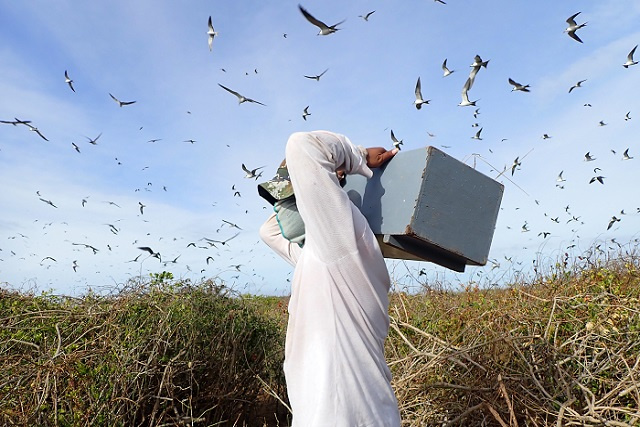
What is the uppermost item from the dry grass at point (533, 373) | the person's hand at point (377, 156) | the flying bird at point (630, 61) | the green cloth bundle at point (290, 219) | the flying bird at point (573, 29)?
the flying bird at point (630, 61)

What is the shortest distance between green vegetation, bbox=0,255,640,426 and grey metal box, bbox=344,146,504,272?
989 mm

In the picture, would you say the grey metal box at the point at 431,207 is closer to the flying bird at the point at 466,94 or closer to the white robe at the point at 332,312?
the white robe at the point at 332,312

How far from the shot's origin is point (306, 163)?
64.4 inches

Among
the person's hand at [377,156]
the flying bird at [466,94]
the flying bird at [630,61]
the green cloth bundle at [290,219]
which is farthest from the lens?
the flying bird at [630,61]

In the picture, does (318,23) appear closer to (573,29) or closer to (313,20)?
(313,20)

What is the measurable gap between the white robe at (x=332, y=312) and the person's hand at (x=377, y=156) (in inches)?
12.4

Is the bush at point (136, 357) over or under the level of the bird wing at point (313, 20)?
under

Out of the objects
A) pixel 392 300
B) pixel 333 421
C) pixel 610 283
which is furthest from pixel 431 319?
pixel 333 421

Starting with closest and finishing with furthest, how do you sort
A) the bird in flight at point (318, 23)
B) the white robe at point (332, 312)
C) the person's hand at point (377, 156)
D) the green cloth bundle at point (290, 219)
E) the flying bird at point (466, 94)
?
the white robe at point (332, 312), the green cloth bundle at point (290, 219), the person's hand at point (377, 156), the bird in flight at point (318, 23), the flying bird at point (466, 94)

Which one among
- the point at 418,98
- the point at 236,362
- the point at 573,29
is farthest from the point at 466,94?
the point at 236,362

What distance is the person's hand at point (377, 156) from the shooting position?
1.99 meters

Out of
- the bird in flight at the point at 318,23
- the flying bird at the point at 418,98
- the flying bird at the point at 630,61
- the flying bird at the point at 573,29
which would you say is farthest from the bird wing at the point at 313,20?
the flying bird at the point at 630,61

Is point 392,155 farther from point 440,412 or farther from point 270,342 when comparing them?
point 270,342

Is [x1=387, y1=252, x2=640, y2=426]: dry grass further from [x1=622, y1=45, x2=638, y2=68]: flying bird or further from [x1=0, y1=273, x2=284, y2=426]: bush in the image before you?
[x1=622, y1=45, x2=638, y2=68]: flying bird
